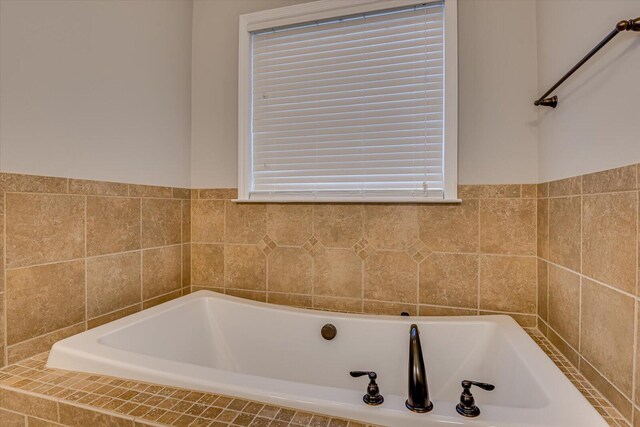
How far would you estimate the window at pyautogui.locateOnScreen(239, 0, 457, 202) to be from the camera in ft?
5.17

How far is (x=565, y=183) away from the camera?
1189mm

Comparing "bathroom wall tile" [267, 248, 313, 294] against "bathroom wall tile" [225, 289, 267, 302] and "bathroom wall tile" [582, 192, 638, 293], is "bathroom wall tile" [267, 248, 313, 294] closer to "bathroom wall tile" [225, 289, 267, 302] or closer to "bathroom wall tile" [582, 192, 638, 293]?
"bathroom wall tile" [225, 289, 267, 302]

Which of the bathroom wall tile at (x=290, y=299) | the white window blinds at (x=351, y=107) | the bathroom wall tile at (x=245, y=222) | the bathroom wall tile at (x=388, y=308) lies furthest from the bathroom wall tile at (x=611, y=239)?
the bathroom wall tile at (x=245, y=222)

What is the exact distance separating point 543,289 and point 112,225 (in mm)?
1917

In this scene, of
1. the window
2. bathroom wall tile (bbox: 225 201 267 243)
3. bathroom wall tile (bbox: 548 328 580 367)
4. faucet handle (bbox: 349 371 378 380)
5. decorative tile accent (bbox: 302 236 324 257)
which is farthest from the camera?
bathroom wall tile (bbox: 225 201 267 243)

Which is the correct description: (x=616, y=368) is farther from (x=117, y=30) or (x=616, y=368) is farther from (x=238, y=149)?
(x=117, y=30)

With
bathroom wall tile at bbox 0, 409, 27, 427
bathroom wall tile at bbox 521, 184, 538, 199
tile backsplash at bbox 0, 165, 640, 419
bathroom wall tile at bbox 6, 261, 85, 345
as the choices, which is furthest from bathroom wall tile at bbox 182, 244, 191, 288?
bathroom wall tile at bbox 521, 184, 538, 199

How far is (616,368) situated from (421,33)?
59.3 inches

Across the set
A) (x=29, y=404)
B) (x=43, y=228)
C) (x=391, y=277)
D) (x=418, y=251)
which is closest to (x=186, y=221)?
(x=43, y=228)

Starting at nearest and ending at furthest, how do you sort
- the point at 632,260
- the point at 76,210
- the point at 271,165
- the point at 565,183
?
the point at 632,260, the point at 565,183, the point at 76,210, the point at 271,165

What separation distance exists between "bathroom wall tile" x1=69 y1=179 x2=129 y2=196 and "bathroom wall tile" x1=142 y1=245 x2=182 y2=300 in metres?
0.34

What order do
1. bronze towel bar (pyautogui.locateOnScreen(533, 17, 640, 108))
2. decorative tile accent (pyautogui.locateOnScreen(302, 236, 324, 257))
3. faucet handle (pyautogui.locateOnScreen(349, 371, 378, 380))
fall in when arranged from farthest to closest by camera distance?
decorative tile accent (pyautogui.locateOnScreen(302, 236, 324, 257)) → faucet handle (pyautogui.locateOnScreen(349, 371, 378, 380)) → bronze towel bar (pyautogui.locateOnScreen(533, 17, 640, 108))

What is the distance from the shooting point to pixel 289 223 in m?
1.77

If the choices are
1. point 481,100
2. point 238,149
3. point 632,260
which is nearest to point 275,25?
point 238,149
